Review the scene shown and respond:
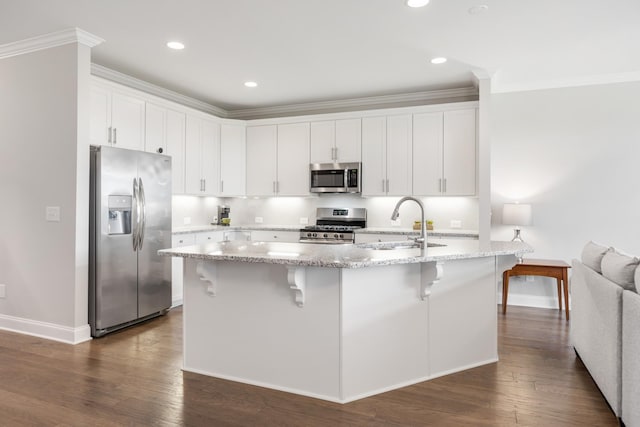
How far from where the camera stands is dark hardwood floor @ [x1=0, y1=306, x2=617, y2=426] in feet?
7.49

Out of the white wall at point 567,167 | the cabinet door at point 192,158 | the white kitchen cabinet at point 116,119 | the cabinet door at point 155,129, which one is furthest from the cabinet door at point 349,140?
the white kitchen cabinet at point 116,119

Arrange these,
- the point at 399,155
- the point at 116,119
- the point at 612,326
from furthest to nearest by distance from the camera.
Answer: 1. the point at 399,155
2. the point at 116,119
3. the point at 612,326

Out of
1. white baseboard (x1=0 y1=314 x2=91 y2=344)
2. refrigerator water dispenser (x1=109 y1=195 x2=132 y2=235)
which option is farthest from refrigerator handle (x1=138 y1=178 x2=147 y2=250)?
white baseboard (x1=0 y1=314 x2=91 y2=344)

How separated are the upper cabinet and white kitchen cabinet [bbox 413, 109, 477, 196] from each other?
2.51ft

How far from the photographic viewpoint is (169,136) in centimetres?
493

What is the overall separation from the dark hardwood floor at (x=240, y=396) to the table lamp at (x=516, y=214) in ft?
5.32

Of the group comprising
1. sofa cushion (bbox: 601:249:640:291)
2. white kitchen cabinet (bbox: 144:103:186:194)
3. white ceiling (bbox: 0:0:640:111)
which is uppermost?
white ceiling (bbox: 0:0:640:111)

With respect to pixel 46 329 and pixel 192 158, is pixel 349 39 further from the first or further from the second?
pixel 46 329

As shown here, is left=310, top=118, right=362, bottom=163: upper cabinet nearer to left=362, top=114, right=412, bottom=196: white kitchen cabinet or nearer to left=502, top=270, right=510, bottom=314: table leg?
left=362, top=114, right=412, bottom=196: white kitchen cabinet

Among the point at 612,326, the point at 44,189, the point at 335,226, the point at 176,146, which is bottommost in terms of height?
the point at 612,326

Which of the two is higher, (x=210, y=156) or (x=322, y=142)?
(x=322, y=142)

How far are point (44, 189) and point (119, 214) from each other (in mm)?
670

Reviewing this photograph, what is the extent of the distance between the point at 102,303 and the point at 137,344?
1.71ft

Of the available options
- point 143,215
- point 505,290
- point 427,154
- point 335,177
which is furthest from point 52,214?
point 505,290
